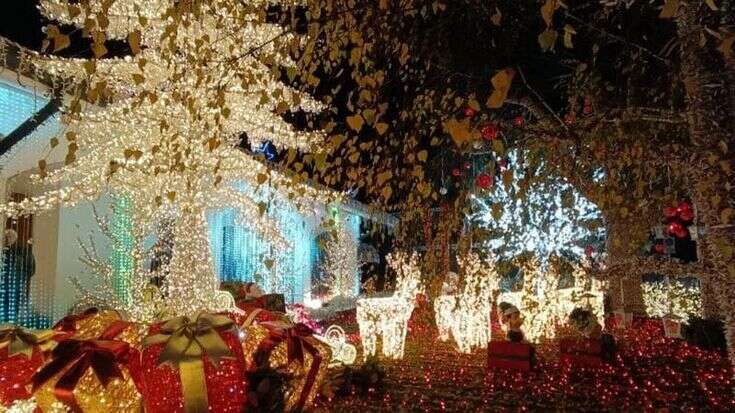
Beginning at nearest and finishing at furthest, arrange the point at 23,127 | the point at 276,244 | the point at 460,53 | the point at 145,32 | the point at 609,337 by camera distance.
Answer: the point at 460,53 → the point at 23,127 → the point at 145,32 → the point at 609,337 → the point at 276,244

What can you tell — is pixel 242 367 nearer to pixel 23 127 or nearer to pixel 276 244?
pixel 23 127

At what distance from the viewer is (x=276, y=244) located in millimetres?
10695

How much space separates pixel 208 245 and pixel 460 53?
5.26 m

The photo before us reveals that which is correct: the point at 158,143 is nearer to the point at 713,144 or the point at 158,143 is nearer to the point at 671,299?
the point at 713,144

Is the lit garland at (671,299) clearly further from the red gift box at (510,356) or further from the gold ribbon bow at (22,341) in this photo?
the gold ribbon bow at (22,341)

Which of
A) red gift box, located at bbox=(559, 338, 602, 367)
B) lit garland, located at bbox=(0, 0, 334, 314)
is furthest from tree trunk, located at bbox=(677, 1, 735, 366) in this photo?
red gift box, located at bbox=(559, 338, 602, 367)

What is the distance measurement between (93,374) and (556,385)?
21.6ft

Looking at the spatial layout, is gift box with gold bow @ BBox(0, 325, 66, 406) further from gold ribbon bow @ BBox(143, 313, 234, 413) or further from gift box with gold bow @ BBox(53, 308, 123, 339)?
gold ribbon bow @ BBox(143, 313, 234, 413)

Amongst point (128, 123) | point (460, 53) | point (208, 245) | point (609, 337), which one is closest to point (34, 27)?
point (128, 123)

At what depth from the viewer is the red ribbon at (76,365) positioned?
163 cm

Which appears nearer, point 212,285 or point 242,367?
point 242,367

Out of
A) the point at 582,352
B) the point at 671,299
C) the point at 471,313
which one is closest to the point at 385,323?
Answer: the point at 471,313

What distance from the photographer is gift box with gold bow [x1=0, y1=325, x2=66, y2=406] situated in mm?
1797

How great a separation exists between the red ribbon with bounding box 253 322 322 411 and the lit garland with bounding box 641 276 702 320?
558 inches
